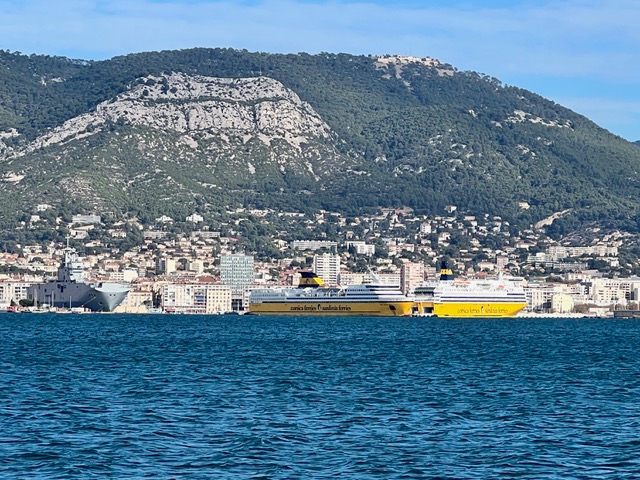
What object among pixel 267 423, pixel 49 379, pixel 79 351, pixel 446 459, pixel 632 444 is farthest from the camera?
pixel 79 351

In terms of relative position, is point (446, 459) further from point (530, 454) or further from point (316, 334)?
point (316, 334)

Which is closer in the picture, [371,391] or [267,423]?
[267,423]

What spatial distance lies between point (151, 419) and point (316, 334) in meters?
74.4

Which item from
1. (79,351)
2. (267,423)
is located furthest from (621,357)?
(267,423)

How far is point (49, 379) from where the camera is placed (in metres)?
60.2

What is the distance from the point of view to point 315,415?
154 feet

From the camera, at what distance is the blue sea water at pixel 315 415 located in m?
37.6

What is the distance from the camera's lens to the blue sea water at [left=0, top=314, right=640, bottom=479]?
1481 inches

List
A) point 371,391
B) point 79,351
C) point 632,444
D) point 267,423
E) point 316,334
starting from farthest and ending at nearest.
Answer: point 316,334
point 79,351
point 371,391
point 267,423
point 632,444

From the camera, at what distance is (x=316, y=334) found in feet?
392

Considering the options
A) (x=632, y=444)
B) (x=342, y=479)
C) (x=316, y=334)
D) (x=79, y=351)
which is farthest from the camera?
(x=316, y=334)

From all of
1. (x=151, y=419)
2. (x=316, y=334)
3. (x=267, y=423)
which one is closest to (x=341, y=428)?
(x=267, y=423)

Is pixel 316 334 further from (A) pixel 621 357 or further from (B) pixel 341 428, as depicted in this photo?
(B) pixel 341 428

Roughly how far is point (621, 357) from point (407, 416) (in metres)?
39.8
